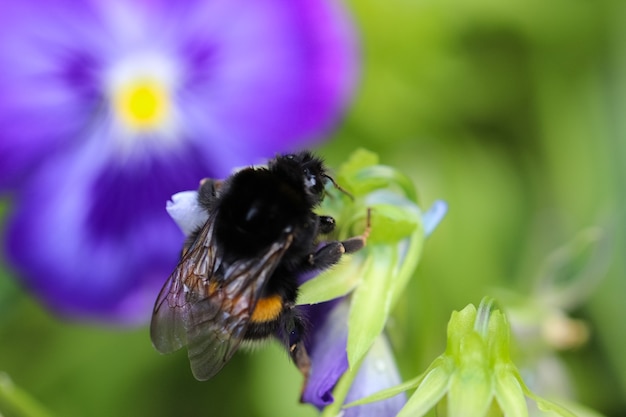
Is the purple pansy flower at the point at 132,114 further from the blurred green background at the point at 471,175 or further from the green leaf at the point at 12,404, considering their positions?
the green leaf at the point at 12,404

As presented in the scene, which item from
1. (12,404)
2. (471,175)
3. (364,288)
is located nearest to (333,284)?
(364,288)

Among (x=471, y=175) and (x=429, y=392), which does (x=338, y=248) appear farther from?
(x=471, y=175)

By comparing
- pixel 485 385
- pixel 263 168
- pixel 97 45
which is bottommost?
pixel 485 385

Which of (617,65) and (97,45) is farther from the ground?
(97,45)

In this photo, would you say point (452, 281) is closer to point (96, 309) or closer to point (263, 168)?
Answer: point (96, 309)

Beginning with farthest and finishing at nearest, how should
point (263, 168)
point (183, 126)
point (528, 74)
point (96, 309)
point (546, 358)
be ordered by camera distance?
point (528, 74), point (183, 126), point (96, 309), point (546, 358), point (263, 168)

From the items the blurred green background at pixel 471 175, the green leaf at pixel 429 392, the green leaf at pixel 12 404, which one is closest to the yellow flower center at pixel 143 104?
the blurred green background at pixel 471 175

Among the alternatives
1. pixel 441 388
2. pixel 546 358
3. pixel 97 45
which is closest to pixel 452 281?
pixel 546 358
